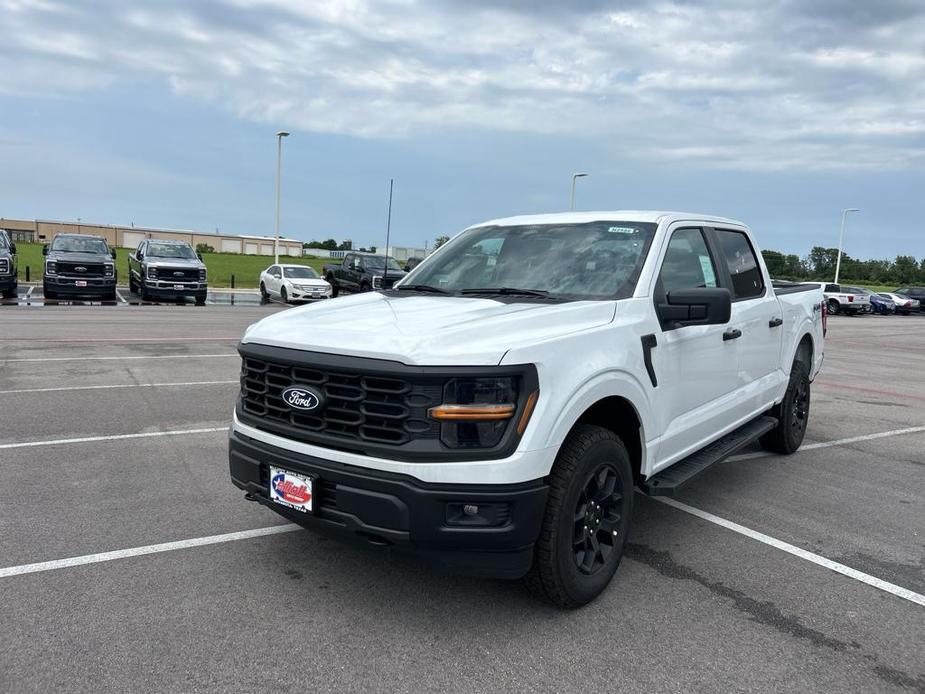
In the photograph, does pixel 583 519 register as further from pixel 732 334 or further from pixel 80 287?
pixel 80 287

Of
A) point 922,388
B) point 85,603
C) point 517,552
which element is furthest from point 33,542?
point 922,388

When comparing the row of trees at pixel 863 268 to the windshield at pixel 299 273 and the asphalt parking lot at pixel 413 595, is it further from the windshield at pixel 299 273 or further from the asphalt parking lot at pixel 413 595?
the asphalt parking lot at pixel 413 595

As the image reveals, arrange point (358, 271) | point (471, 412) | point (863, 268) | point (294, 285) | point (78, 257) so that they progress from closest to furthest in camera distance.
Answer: point (471, 412) < point (78, 257) < point (294, 285) < point (358, 271) < point (863, 268)

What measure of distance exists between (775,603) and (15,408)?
7.15 metres

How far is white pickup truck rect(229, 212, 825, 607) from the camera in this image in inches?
116

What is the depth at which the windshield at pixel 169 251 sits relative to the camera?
80.3 feet

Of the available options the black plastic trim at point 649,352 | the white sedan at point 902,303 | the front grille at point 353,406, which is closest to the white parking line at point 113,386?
the front grille at point 353,406

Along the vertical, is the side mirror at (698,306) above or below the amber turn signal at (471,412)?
above

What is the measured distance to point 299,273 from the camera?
28.6 meters

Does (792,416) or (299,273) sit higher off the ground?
(299,273)

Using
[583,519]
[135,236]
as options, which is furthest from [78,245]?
[135,236]

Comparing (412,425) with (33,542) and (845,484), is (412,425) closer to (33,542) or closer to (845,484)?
(33,542)

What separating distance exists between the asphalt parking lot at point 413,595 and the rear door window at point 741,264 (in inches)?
58.3

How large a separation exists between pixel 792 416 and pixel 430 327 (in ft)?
14.3
